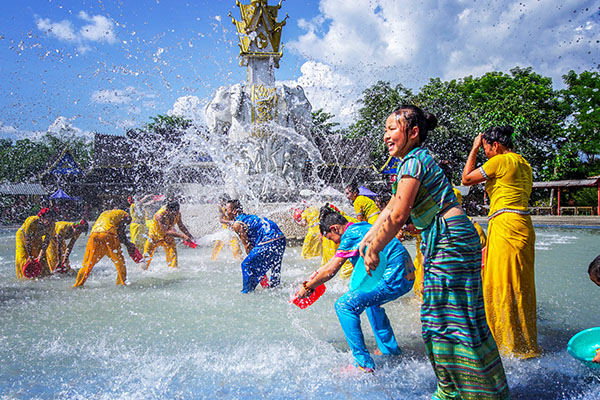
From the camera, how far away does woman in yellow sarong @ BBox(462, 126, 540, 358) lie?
129 inches

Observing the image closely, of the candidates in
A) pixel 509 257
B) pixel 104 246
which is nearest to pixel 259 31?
pixel 104 246

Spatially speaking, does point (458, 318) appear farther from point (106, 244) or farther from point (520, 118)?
point (520, 118)

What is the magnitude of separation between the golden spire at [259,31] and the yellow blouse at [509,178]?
38.4ft

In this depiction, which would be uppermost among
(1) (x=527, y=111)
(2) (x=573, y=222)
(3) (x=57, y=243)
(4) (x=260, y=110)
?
Result: (1) (x=527, y=111)

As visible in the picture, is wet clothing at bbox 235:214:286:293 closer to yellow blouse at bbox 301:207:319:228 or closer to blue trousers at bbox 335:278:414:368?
yellow blouse at bbox 301:207:319:228

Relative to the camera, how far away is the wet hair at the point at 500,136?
3.52 metres

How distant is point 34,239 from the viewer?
700 centimetres

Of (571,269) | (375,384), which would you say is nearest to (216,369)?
(375,384)

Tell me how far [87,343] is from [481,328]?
3.42m

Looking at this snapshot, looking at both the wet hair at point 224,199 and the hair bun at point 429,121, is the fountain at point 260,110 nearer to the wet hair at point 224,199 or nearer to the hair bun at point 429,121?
the wet hair at point 224,199

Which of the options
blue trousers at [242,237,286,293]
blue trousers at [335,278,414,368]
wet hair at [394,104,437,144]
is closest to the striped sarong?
wet hair at [394,104,437,144]

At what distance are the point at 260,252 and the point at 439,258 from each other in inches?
151

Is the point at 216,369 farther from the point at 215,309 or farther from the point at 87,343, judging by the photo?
the point at 215,309

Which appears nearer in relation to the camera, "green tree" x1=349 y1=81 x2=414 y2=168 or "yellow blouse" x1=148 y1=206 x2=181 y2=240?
"yellow blouse" x1=148 y1=206 x2=181 y2=240
